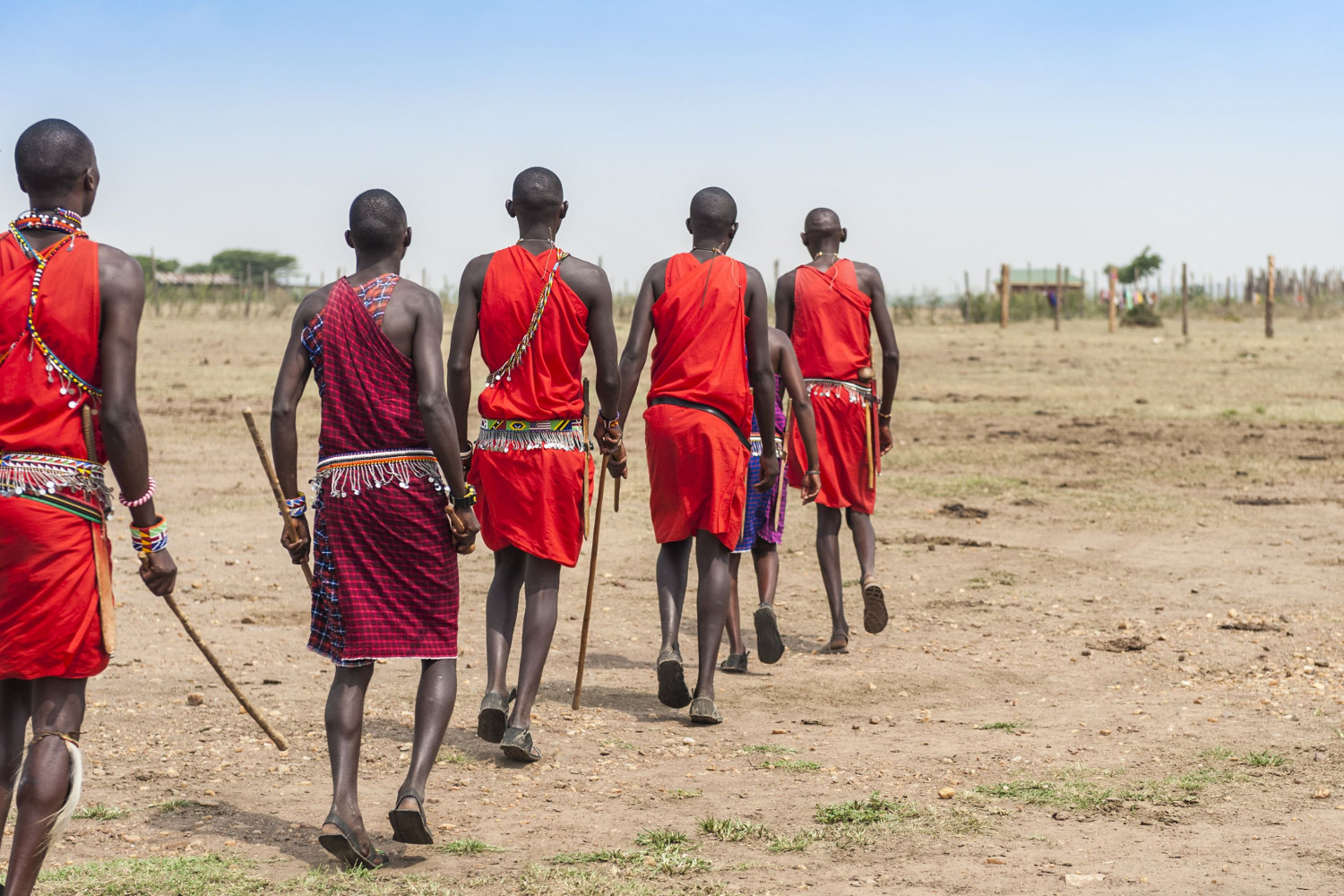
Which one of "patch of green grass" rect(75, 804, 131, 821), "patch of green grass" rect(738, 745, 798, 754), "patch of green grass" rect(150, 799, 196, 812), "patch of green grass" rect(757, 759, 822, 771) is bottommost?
"patch of green grass" rect(738, 745, 798, 754)

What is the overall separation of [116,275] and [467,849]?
6.30 feet

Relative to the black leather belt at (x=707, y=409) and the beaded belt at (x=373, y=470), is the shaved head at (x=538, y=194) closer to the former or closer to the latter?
the black leather belt at (x=707, y=409)

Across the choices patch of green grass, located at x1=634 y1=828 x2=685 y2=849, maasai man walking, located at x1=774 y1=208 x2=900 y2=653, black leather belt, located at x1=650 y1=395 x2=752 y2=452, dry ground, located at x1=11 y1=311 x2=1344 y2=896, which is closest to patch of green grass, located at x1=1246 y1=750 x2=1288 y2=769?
dry ground, located at x1=11 y1=311 x2=1344 y2=896

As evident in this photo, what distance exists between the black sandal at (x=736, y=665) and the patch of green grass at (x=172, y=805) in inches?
108

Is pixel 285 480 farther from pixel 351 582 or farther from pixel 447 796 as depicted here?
pixel 447 796

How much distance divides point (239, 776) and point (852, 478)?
3546mm

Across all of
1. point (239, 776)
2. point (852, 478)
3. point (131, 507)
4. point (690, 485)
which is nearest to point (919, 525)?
point (852, 478)

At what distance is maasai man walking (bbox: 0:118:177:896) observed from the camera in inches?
137

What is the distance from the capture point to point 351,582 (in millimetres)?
4188

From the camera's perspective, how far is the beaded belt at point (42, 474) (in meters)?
3.48

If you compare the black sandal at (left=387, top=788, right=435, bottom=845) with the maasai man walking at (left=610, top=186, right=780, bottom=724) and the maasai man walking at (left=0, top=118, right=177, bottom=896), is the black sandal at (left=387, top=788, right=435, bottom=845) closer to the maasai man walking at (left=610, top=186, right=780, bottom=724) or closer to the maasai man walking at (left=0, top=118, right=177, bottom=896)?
the maasai man walking at (left=0, top=118, right=177, bottom=896)

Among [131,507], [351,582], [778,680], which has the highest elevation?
[131,507]

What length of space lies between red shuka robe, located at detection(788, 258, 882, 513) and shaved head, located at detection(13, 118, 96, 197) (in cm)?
413

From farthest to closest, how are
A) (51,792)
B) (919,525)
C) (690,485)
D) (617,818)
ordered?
1. (919,525)
2. (690,485)
3. (617,818)
4. (51,792)
